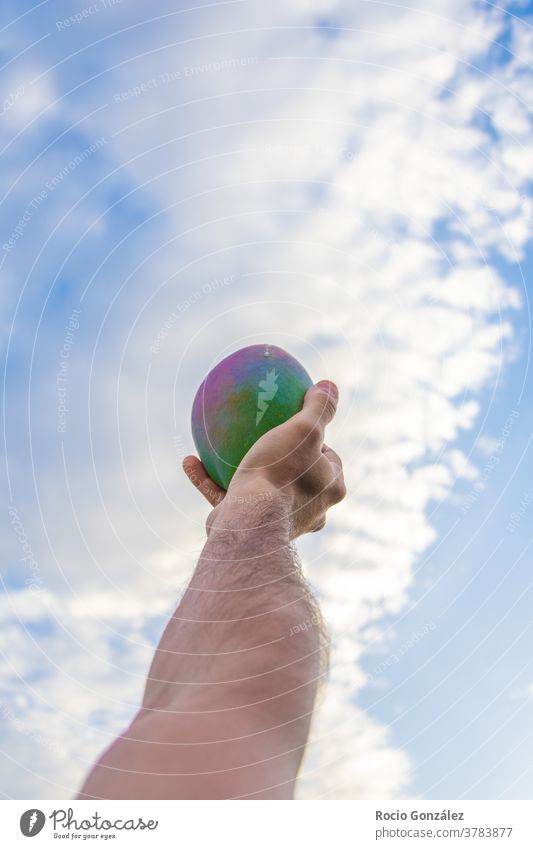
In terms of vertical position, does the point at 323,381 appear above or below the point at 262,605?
above

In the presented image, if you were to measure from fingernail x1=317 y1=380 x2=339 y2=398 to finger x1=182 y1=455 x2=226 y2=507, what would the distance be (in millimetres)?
1523

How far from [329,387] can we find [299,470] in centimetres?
121

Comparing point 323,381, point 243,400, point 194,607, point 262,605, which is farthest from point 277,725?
point 323,381

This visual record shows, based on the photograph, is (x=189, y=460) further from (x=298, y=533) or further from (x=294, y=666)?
(x=294, y=666)

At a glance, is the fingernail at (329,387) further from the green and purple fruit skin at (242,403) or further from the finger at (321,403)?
the green and purple fruit skin at (242,403)

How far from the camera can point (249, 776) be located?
3076 millimetres

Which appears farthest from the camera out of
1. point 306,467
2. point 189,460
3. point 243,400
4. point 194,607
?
point 189,460

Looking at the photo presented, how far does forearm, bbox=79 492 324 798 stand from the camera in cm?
308

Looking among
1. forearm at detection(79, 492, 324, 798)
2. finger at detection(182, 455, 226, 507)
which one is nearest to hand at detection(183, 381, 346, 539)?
forearm at detection(79, 492, 324, 798)

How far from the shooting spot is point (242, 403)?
657 centimetres

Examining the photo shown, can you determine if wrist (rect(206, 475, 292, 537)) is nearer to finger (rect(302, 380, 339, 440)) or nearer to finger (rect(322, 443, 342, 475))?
finger (rect(302, 380, 339, 440))

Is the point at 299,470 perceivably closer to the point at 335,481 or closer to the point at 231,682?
the point at 335,481

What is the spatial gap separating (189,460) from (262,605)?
326 cm

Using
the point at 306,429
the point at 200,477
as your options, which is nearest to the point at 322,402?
the point at 306,429
